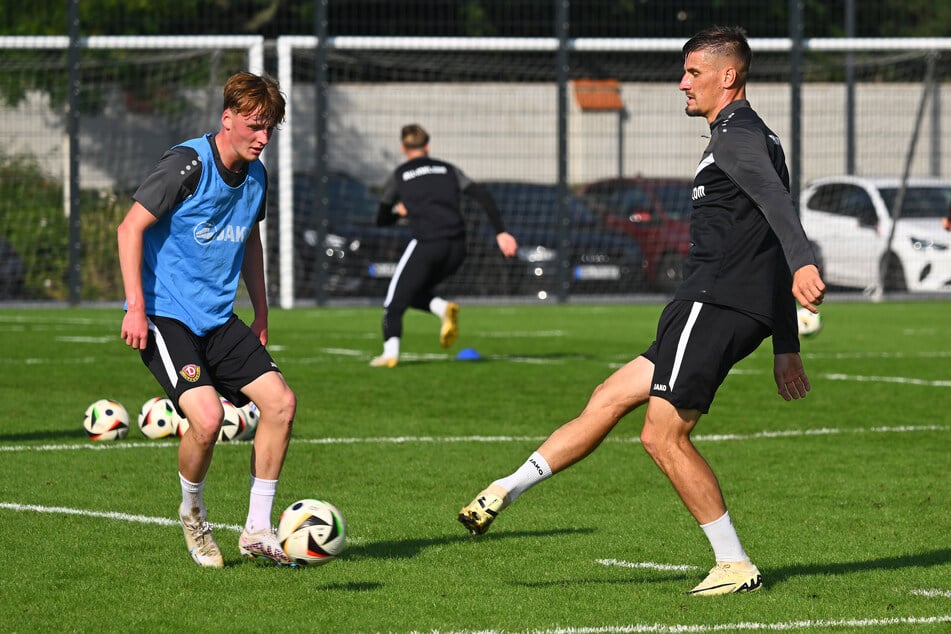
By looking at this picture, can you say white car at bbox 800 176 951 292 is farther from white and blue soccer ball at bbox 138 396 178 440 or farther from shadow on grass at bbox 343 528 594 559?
shadow on grass at bbox 343 528 594 559

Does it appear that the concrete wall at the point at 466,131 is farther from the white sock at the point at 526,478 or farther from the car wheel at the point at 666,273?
the white sock at the point at 526,478

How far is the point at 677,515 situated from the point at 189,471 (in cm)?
233

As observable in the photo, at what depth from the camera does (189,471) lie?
620 centimetres

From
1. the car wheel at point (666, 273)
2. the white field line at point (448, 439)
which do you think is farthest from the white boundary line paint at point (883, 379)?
the car wheel at point (666, 273)

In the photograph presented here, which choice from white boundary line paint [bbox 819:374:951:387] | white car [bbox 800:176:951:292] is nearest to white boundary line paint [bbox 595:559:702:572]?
white boundary line paint [bbox 819:374:951:387]

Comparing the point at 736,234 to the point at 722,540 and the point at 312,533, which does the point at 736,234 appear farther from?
the point at 312,533

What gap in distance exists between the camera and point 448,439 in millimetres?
9914

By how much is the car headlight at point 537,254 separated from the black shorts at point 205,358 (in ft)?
57.3

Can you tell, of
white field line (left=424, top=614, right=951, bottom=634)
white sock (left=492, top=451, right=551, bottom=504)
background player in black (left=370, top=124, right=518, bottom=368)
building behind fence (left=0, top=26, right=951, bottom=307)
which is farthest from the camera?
building behind fence (left=0, top=26, right=951, bottom=307)

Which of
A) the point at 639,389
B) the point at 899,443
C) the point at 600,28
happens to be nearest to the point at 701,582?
the point at 639,389

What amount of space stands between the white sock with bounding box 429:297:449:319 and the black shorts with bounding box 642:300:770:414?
876 centimetres

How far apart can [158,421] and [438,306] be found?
16.5 ft

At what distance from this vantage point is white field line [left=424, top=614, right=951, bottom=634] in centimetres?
512

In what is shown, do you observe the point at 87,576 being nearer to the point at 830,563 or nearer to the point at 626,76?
the point at 830,563
